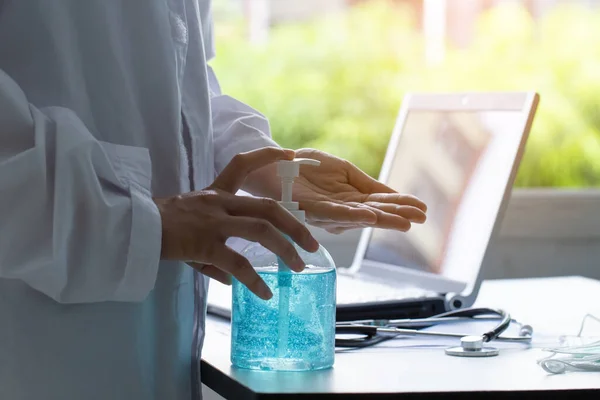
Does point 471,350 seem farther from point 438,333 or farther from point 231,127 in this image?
point 231,127

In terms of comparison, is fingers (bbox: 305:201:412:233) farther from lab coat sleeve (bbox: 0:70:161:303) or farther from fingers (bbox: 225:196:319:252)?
lab coat sleeve (bbox: 0:70:161:303)

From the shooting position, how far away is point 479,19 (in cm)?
255

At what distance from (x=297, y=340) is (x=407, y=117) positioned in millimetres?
940

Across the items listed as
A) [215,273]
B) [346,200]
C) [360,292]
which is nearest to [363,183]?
[346,200]

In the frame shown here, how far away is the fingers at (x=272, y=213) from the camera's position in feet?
2.80

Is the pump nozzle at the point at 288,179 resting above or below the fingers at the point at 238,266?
above

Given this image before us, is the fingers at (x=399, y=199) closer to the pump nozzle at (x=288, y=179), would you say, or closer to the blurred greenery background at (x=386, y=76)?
the pump nozzle at (x=288, y=179)

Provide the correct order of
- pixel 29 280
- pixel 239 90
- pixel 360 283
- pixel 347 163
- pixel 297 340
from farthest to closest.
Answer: pixel 239 90 → pixel 360 283 → pixel 347 163 → pixel 297 340 → pixel 29 280

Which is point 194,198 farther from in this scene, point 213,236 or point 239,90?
point 239,90

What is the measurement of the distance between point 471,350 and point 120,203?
1.56 ft

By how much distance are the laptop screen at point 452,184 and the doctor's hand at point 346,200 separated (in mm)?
365

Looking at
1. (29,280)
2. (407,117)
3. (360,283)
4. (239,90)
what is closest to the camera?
(29,280)

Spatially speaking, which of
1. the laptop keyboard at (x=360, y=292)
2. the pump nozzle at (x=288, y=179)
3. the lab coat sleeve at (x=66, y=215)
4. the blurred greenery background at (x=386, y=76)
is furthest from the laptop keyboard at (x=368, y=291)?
the blurred greenery background at (x=386, y=76)

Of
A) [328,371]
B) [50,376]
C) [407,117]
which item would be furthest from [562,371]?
[407,117]
